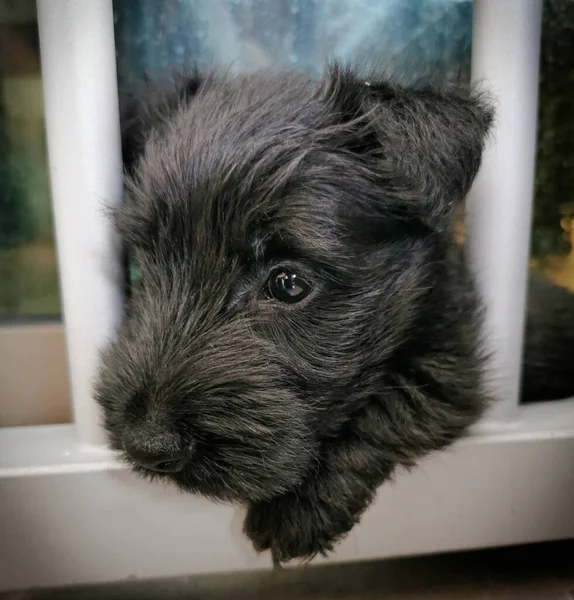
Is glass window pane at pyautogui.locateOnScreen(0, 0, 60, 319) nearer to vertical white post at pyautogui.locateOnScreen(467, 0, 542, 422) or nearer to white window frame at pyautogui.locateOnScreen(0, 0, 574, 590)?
white window frame at pyautogui.locateOnScreen(0, 0, 574, 590)

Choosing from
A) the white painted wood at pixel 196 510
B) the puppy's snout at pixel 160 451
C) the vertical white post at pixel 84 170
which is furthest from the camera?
the white painted wood at pixel 196 510

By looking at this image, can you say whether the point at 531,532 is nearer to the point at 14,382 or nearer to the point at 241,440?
the point at 241,440

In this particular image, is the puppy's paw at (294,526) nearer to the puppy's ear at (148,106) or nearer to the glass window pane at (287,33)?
the puppy's ear at (148,106)

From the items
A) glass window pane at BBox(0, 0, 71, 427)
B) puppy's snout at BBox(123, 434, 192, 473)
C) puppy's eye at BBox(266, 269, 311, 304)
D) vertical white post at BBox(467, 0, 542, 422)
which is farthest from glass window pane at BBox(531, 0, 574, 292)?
glass window pane at BBox(0, 0, 71, 427)

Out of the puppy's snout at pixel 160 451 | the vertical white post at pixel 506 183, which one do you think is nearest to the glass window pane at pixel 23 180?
the puppy's snout at pixel 160 451

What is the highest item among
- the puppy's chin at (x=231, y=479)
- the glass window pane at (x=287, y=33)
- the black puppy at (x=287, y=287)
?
the glass window pane at (x=287, y=33)

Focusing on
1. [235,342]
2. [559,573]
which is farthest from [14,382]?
[559,573]
